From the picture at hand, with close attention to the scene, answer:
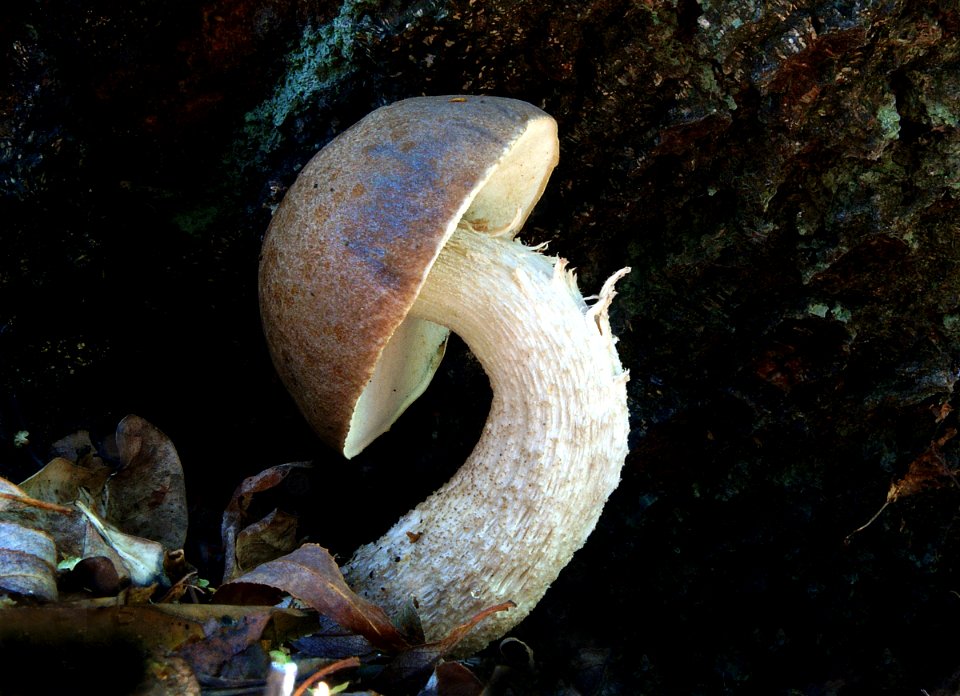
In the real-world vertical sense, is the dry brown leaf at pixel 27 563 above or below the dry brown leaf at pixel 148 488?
above

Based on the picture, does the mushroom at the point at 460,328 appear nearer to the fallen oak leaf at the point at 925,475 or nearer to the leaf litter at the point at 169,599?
the leaf litter at the point at 169,599

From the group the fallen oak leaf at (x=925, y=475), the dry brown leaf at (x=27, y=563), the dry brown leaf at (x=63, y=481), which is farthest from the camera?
the fallen oak leaf at (x=925, y=475)

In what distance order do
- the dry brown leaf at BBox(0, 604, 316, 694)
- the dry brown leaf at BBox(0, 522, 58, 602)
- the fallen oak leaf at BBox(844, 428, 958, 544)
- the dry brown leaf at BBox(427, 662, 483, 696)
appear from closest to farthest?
the dry brown leaf at BBox(0, 604, 316, 694)
the dry brown leaf at BBox(0, 522, 58, 602)
the dry brown leaf at BBox(427, 662, 483, 696)
the fallen oak leaf at BBox(844, 428, 958, 544)

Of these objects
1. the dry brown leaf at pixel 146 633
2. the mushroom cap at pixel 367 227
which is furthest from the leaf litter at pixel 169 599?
the mushroom cap at pixel 367 227

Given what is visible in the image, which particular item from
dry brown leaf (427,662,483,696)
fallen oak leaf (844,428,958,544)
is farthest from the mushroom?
fallen oak leaf (844,428,958,544)

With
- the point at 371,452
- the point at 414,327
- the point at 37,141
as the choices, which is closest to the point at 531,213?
the point at 414,327

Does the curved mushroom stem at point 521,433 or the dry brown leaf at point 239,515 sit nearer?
the curved mushroom stem at point 521,433

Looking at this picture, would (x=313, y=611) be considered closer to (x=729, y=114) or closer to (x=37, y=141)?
(x=37, y=141)

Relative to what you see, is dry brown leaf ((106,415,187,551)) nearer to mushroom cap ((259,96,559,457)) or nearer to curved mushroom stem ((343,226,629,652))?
mushroom cap ((259,96,559,457))

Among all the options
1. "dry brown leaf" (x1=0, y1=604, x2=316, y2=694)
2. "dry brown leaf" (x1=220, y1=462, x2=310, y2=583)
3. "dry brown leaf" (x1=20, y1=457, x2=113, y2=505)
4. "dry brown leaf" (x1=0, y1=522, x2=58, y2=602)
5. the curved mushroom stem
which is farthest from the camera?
"dry brown leaf" (x1=220, y1=462, x2=310, y2=583)
